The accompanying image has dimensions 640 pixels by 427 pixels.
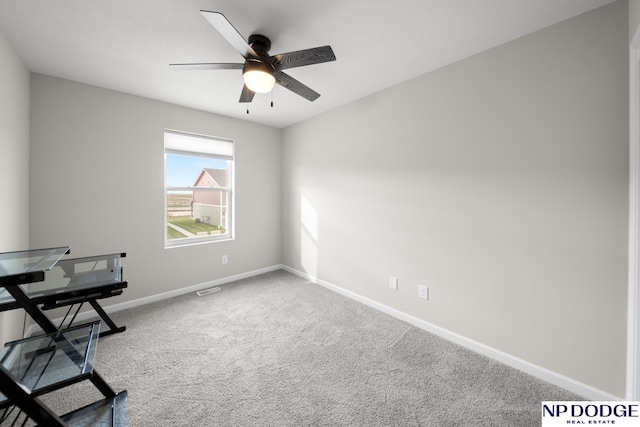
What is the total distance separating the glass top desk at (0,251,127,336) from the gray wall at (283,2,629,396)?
2463 millimetres

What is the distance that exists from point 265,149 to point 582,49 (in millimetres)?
3606

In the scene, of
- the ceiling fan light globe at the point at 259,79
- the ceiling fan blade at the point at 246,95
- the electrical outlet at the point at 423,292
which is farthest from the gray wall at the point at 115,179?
the electrical outlet at the point at 423,292

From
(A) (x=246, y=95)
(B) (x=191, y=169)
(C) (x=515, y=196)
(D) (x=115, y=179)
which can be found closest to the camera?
(C) (x=515, y=196)

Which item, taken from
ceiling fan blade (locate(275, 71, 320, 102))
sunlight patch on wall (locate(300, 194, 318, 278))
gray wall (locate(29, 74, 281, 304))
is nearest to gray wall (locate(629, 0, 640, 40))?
ceiling fan blade (locate(275, 71, 320, 102))

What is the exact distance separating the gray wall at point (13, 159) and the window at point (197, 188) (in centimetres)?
117

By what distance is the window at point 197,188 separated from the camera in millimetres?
3266

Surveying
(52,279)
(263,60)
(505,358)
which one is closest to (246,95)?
(263,60)

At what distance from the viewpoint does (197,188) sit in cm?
348

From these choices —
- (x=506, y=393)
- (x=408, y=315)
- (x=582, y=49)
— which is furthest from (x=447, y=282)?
(x=582, y=49)

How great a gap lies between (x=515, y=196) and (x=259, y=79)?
2124 mm

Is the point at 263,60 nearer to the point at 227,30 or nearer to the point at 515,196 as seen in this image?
the point at 227,30

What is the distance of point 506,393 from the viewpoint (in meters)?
1.68

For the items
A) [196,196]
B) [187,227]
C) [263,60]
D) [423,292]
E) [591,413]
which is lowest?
[591,413]

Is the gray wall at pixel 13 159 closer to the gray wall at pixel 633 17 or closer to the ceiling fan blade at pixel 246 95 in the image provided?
the ceiling fan blade at pixel 246 95
